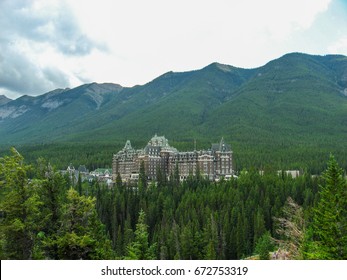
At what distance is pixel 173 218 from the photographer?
81.8 metres

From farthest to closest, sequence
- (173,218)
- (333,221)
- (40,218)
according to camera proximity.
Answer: (173,218)
(333,221)
(40,218)

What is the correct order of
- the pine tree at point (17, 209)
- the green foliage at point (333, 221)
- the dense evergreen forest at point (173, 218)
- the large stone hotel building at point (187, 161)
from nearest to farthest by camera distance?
the pine tree at point (17, 209) → the dense evergreen forest at point (173, 218) → the green foliage at point (333, 221) → the large stone hotel building at point (187, 161)

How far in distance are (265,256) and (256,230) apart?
2305 cm

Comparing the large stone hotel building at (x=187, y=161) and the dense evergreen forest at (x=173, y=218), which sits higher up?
the large stone hotel building at (x=187, y=161)

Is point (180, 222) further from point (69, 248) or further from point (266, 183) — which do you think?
point (69, 248)

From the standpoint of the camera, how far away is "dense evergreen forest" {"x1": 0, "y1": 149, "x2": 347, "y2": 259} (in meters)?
25.6

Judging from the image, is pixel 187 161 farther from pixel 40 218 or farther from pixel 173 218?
pixel 40 218

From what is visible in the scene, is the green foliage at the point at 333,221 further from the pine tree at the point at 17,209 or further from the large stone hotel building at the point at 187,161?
the large stone hotel building at the point at 187,161

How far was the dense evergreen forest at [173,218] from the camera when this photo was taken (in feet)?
83.9

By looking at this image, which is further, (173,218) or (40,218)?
(173,218)

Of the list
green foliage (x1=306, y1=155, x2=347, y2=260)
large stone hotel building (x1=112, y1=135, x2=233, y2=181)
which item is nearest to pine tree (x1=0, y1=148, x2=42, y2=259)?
green foliage (x1=306, y1=155, x2=347, y2=260)

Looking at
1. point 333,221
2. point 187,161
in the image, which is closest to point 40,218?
point 333,221

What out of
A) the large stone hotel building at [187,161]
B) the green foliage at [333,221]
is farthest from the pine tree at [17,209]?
the large stone hotel building at [187,161]

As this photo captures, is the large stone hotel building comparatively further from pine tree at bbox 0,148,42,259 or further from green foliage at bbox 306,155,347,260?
pine tree at bbox 0,148,42,259
